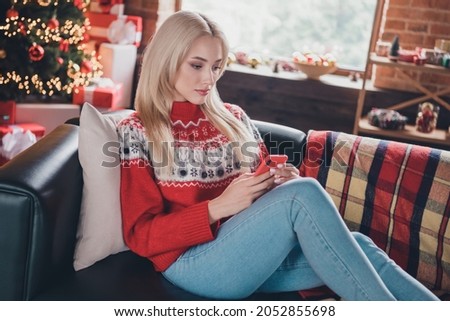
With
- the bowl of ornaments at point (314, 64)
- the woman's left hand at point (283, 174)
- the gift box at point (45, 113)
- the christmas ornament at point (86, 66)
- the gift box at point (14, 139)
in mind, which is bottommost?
→ the gift box at point (14, 139)

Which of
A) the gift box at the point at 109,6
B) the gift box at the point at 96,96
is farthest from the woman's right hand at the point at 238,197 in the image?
the gift box at the point at 109,6

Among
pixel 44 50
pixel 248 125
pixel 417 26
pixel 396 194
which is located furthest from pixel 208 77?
pixel 417 26

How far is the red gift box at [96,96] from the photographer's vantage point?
3.50m

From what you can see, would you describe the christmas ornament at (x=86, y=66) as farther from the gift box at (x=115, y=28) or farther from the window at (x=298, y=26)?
the window at (x=298, y=26)

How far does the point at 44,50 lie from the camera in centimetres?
327

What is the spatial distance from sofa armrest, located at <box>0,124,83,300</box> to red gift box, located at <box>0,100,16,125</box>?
6.18ft

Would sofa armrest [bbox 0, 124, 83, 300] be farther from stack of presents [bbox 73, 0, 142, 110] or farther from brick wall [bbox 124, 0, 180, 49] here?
brick wall [bbox 124, 0, 180, 49]

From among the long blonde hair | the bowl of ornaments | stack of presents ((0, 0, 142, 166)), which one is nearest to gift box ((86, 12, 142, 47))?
stack of presents ((0, 0, 142, 166))

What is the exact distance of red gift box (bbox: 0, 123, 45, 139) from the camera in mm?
3150

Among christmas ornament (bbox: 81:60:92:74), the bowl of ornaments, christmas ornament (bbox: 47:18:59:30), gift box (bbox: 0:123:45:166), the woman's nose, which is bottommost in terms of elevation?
gift box (bbox: 0:123:45:166)

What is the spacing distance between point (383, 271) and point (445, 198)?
0.47m

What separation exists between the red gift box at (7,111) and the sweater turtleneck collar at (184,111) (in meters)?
1.85

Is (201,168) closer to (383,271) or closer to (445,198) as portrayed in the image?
(383,271)

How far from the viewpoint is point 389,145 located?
199cm
